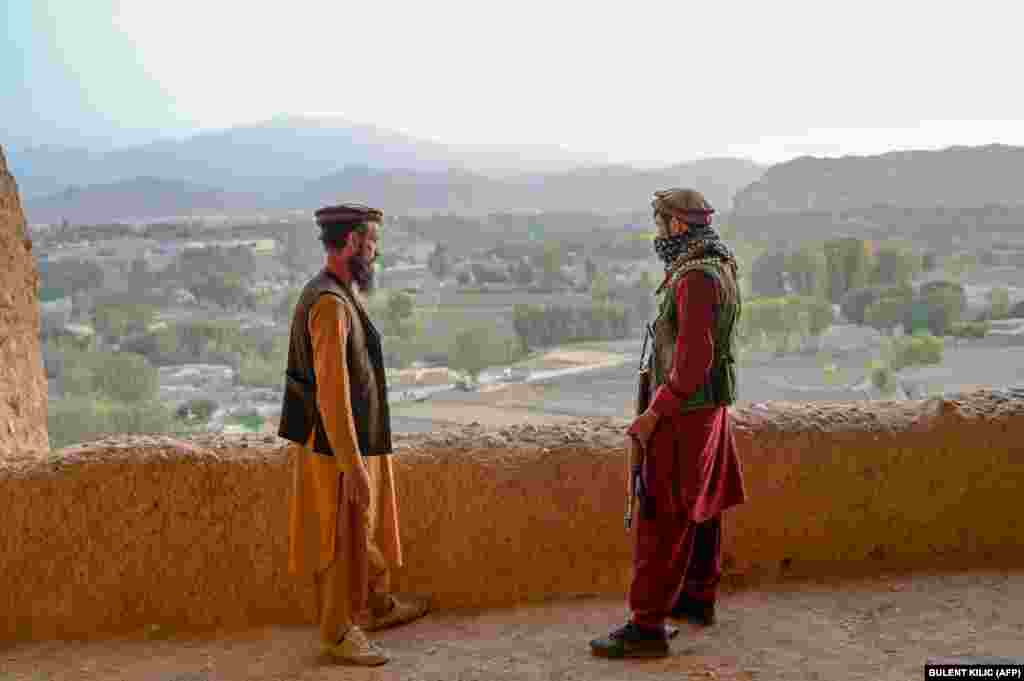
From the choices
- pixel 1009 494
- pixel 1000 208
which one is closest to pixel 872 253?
pixel 1000 208

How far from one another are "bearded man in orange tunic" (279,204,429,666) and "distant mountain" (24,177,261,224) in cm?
892

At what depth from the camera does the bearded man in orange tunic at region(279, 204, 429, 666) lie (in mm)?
3205

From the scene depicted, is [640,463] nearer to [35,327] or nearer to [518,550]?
[518,550]

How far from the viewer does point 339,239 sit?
333cm

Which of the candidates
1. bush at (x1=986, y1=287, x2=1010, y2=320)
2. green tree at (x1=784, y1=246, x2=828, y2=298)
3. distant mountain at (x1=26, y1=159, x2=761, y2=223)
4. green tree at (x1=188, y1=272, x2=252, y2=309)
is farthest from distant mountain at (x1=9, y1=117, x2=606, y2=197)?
bush at (x1=986, y1=287, x2=1010, y2=320)

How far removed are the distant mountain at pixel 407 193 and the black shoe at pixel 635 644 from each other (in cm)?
762

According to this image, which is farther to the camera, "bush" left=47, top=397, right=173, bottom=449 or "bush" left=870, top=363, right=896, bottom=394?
"bush" left=870, top=363, right=896, bottom=394

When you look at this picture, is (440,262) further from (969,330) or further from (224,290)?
(969,330)

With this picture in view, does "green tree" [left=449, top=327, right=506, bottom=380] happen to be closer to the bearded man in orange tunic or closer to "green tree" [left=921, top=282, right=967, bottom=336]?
"green tree" [left=921, top=282, right=967, bottom=336]

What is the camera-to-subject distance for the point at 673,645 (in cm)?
345

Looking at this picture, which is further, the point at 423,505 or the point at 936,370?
the point at 936,370

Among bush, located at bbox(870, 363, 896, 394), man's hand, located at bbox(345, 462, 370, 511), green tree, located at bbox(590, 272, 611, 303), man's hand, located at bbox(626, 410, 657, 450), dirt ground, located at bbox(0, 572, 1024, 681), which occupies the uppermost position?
green tree, located at bbox(590, 272, 611, 303)

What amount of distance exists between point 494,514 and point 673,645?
909 mm

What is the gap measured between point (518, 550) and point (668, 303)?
4.18 feet
